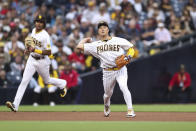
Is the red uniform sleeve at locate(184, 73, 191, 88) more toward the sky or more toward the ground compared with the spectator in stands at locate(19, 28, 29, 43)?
more toward the ground

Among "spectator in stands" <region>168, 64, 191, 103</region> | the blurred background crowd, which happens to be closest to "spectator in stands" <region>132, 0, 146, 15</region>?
the blurred background crowd

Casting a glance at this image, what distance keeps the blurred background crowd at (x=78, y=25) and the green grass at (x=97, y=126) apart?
6822mm

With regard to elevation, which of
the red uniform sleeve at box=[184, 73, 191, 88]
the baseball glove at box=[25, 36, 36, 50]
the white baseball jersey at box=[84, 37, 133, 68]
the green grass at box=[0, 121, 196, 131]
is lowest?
the green grass at box=[0, 121, 196, 131]

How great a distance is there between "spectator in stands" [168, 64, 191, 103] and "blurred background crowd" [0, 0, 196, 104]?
1221mm

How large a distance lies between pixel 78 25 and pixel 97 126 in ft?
33.4

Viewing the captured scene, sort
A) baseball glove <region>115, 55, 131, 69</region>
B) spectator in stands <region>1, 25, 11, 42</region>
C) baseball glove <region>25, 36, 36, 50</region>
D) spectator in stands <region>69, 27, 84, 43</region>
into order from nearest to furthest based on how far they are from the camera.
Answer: baseball glove <region>115, 55, 131, 69</region> < baseball glove <region>25, 36, 36, 50</region> < spectator in stands <region>1, 25, 11, 42</region> < spectator in stands <region>69, 27, 84, 43</region>

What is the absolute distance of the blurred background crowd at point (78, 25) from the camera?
51.0ft

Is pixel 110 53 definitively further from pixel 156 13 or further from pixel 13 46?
pixel 156 13

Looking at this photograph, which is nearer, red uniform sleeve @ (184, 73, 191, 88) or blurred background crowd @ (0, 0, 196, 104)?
blurred background crowd @ (0, 0, 196, 104)

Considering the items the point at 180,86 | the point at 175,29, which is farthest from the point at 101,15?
the point at 180,86

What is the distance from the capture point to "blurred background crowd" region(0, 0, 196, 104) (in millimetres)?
15531

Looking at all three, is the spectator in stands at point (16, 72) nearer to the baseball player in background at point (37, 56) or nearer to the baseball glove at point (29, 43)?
the baseball player in background at point (37, 56)

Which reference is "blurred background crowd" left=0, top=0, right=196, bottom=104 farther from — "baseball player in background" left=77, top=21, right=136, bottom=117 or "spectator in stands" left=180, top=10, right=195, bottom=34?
"baseball player in background" left=77, top=21, right=136, bottom=117

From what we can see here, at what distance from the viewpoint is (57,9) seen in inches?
744
